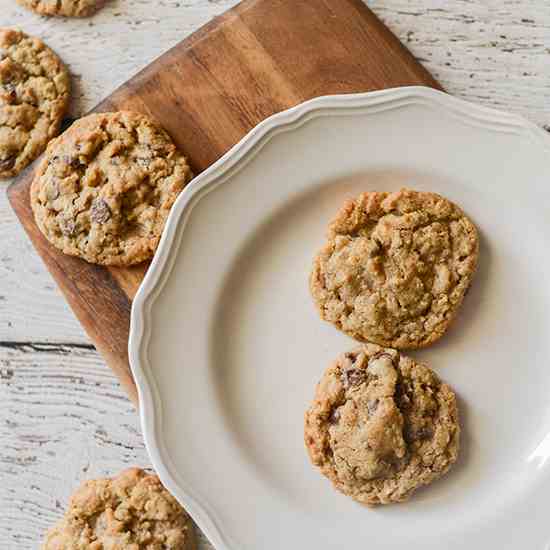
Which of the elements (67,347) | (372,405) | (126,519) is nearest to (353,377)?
(372,405)

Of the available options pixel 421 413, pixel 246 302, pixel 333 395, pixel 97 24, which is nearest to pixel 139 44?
pixel 97 24

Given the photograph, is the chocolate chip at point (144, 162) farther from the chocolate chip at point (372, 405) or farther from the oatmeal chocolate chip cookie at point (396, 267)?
the chocolate chip at point (372, 405)

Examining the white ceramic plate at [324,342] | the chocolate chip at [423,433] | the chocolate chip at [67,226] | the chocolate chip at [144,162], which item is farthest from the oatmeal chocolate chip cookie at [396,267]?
the chocolate chip at [67,226]

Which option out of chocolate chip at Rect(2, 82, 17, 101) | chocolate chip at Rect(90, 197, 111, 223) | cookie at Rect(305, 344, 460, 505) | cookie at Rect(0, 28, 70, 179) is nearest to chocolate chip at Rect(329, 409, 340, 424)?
cookie at Rect(305, 344, 460, 505)

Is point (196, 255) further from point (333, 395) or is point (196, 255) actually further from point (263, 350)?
point (333, 395)

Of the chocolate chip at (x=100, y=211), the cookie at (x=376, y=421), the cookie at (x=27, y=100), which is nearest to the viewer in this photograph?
the cookie at (x=376, y=421)
